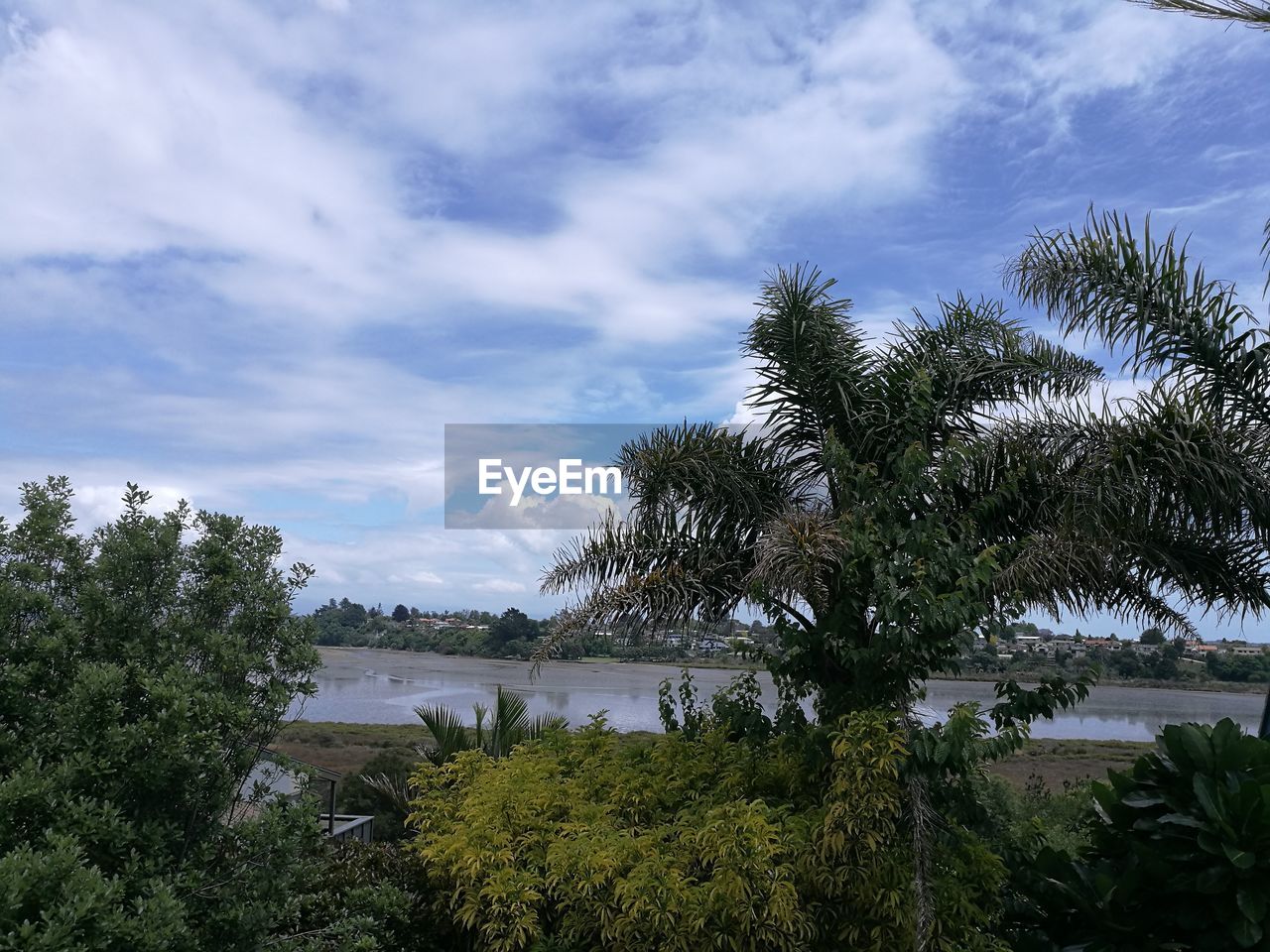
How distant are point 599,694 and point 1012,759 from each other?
898cm

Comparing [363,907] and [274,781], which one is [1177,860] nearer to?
[363,907]

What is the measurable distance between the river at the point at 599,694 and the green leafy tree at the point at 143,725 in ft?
7.36

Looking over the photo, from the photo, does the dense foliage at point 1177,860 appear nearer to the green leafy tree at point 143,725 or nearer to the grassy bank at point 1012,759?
the green leafy tree at point 143,725

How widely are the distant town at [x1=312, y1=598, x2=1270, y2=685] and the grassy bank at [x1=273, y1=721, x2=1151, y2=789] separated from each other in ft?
7.99

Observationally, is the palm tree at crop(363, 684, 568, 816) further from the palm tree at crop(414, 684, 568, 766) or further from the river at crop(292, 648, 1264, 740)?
the river at crop(292, 648, 1264, 740)

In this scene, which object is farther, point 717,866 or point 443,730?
point 443,730

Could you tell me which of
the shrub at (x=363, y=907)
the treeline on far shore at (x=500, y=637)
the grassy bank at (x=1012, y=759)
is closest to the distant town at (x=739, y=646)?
the treeline on far shore at (x=500, y=637)

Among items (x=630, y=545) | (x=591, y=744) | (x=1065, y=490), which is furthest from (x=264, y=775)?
(x=1065, y=490)

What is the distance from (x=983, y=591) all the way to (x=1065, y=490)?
100 cm

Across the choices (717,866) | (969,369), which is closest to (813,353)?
(969,369)

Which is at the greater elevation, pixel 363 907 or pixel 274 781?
pixel 274 781

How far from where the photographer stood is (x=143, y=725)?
3.81m

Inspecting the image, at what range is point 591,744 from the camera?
7176 mm

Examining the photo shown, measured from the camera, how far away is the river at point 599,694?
7.45 meters
